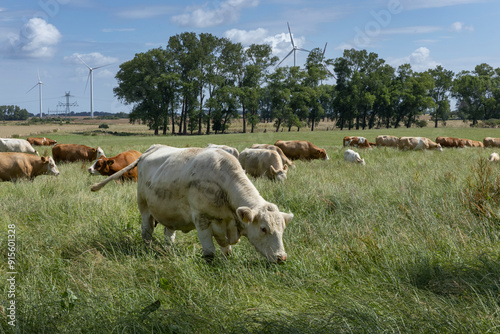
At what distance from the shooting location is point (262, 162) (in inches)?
589

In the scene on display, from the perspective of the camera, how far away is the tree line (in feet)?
258

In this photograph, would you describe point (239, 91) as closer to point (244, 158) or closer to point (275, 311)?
point (244, 158)

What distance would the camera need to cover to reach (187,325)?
3.37 m

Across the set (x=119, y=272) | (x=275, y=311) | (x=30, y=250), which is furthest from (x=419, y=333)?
(x=30, y=250)

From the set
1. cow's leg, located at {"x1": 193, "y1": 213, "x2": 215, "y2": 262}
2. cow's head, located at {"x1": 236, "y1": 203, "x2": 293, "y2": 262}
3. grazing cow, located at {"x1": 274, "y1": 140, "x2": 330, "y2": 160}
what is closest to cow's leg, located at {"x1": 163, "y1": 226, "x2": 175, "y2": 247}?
cow's leg, located at {"x1": 193, "y1": 213, "x2": 215, "y2": 262}

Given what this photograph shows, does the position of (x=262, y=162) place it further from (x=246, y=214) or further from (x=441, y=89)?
(x=441, y=89)

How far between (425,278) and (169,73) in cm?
7887

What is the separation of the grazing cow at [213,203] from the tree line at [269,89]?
72.5m

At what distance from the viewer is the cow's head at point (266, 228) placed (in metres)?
4.41

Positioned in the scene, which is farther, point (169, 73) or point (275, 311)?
point (169, 73)

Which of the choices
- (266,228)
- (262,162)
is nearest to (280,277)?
(266,228)

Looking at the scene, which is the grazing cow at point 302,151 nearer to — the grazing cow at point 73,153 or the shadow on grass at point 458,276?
the grazing cow at point 73,153

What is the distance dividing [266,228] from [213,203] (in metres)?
0.81

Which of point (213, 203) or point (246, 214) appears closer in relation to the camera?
point (246, 214)
